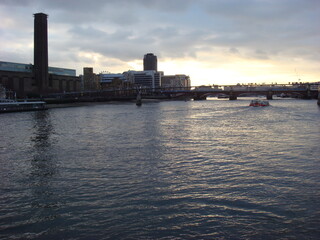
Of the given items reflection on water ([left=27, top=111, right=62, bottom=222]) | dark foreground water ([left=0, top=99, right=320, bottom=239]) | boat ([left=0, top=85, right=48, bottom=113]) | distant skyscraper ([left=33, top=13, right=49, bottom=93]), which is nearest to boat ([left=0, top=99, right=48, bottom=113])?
boat ([left=0, top=85, right=48, bottom=113])

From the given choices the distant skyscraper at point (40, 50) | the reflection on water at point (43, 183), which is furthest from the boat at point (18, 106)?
the reflection on water at point (43, 183)

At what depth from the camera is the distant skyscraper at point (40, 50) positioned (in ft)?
436

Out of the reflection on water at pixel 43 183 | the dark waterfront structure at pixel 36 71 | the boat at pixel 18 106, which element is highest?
the dark waterfront structure at pixel 36 71

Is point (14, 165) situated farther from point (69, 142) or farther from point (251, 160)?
point (251, 160)

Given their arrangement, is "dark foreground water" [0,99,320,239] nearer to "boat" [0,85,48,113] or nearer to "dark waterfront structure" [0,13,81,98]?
"boat" [0,85,48,113]

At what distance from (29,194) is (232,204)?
726 centimetres

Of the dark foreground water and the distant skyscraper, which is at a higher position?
the distant skyscraper

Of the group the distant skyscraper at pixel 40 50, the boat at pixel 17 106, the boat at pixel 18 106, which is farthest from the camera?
the distant skyscraper at pixel 40 50

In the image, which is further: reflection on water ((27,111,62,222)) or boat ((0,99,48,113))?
boat ((0,99,48,113))

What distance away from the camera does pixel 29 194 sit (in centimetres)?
1178

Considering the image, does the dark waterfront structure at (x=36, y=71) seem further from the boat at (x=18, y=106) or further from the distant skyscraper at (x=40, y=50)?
the boat at (x=18, y=106)

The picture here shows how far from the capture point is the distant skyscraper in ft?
436

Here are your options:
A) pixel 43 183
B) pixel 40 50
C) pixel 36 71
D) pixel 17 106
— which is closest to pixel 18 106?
pixel 17 106

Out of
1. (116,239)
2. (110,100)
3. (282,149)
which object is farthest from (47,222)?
(110,100)
